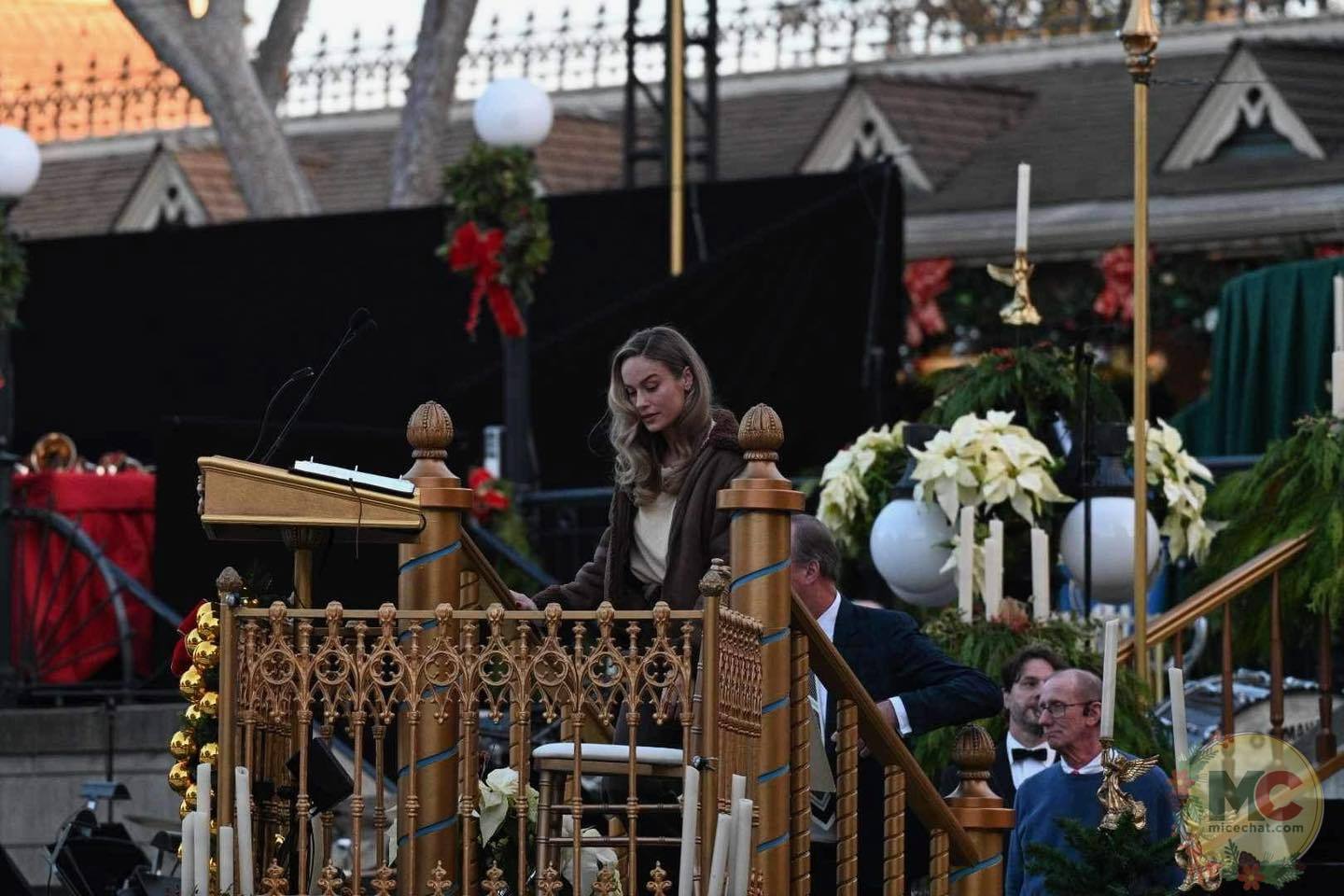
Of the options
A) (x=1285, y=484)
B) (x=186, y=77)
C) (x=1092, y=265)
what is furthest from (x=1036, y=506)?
(x=1092, y=265)

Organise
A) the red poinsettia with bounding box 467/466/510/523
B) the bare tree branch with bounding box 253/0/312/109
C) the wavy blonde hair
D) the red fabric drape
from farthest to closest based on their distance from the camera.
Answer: the bare tree branch with bounding box 253/0/312/109 → the red poinsettia with bounding box 467/466/510/523 → the red fabric drape → the wavy blonde hair

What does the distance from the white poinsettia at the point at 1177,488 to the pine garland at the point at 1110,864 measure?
3558 mm

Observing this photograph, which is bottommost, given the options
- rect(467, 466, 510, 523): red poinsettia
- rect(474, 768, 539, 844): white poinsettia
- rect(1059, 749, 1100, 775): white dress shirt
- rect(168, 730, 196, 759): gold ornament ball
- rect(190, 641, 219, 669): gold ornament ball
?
rect(1059, 749, 1100, 775): white dress shirt

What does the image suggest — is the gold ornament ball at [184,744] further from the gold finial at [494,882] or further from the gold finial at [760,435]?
A: the gold finial at [760,435]

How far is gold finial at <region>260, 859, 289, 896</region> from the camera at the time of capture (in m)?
5.74

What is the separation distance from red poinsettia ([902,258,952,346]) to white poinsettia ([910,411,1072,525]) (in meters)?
11.2

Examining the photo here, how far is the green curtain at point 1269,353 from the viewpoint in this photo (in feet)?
44.1

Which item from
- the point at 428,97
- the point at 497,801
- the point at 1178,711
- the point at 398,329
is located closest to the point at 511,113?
the point at 398,329

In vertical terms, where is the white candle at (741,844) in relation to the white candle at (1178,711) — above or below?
below

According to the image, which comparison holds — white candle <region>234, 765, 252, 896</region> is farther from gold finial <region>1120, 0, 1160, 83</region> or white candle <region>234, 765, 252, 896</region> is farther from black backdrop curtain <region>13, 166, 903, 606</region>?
black backdrop curtain <region>13, 166, 903, 606</region>

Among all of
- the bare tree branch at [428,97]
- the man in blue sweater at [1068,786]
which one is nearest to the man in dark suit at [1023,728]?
the man in blue sweater at [1068,786]

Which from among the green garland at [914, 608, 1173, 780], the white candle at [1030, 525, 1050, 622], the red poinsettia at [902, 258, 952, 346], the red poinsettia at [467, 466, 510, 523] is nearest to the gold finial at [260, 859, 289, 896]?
the green garland at [914, 608, 1173, 780]

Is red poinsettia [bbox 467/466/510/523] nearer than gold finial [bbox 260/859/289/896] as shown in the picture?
No

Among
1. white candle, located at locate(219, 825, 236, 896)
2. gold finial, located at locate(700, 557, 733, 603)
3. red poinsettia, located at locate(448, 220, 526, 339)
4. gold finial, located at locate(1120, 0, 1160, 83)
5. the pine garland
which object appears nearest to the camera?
gold finial, located at locate(700, 557, 733, 603)
